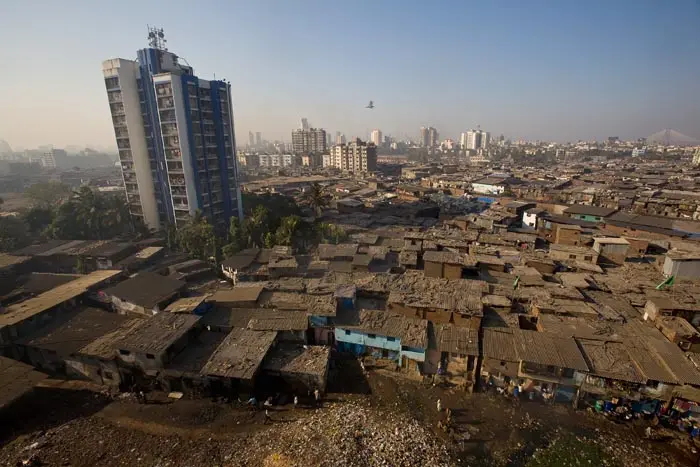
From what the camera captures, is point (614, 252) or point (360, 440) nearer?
point (360, 440)

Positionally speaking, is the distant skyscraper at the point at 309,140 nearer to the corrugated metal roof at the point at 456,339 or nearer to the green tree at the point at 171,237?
the green tree at the point at 171,237

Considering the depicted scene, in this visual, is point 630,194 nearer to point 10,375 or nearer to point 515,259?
point 515,259

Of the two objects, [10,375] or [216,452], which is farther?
[10,375]

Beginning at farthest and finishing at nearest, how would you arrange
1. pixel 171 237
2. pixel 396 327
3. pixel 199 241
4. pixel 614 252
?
pixel 171 237 → pixel 199 241 → pixel 614 252 → pixel 396 327

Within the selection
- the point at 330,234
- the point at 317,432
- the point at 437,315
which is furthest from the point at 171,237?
the point at 437,315

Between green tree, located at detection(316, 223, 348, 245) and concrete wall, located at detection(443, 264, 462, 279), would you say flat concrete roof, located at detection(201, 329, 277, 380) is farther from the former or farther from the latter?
green tree, located at detection(316, 223, 348, 245)

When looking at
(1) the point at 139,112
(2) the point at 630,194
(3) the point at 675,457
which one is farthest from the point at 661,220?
(1) the point at 139,112

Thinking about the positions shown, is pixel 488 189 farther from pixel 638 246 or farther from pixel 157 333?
pixel 157 333
